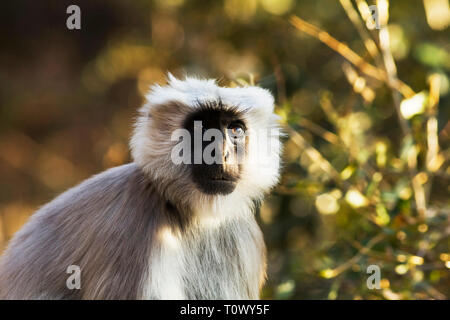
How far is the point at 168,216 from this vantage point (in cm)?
345

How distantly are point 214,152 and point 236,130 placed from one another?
28cm

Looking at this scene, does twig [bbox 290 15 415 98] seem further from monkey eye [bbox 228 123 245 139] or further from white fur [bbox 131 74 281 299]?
monkey eye [bbox 228 123 245 139]

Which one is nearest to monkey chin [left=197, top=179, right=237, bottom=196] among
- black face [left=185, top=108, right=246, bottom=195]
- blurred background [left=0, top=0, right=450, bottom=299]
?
black face [left=185, top=108, right=246, bottom=195]

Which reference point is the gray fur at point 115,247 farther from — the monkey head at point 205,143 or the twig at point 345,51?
the twig at point 345,51

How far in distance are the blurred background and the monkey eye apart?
705 mm

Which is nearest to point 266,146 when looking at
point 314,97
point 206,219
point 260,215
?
point 206,219

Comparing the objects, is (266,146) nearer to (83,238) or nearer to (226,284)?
(226,284)

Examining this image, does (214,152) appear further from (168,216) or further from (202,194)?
(168,216)

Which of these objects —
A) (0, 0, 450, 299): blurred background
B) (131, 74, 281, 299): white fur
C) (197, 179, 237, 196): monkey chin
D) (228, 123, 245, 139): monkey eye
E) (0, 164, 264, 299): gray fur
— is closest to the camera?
(0, 164, 264, 299): gray fur

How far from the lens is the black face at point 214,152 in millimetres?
3422

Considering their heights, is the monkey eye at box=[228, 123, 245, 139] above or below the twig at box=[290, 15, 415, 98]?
below

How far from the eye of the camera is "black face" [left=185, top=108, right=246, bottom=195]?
3422 millimetres

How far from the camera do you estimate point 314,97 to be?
21.1ft
